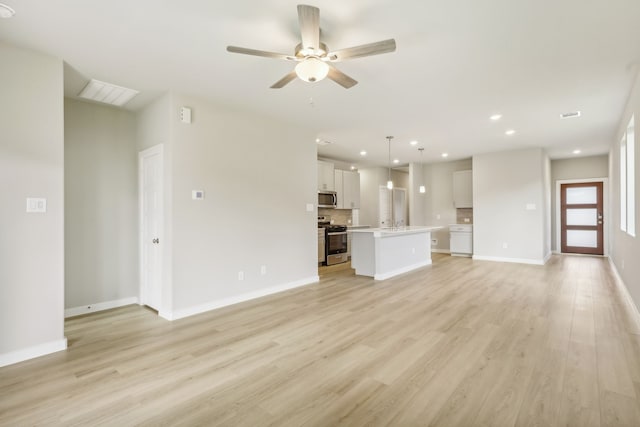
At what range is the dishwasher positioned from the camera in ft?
28.3

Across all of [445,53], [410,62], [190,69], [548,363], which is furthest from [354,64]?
[548,363]

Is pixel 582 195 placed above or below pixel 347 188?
below

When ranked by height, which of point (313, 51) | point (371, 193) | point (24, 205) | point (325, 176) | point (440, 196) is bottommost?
point (24, 205)

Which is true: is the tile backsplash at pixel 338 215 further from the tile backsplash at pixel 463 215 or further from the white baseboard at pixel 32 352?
the white baseboard at pixel 32 352

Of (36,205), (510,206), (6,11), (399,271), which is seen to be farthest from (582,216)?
(6,11)

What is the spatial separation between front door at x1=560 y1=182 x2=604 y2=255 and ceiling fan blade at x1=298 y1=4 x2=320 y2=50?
9684mm

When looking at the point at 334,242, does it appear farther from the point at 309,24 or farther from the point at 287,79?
the point at 309,24

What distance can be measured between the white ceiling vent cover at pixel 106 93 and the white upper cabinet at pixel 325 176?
14.2 feet

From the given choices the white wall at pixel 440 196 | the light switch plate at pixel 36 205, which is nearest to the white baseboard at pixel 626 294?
the white wall at pixel 440 196

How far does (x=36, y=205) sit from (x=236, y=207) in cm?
209

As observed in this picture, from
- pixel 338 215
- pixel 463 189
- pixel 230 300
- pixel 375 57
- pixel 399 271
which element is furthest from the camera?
pixel 463 189

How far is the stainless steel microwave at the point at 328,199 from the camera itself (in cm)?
765

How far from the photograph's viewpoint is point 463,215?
9227 mm

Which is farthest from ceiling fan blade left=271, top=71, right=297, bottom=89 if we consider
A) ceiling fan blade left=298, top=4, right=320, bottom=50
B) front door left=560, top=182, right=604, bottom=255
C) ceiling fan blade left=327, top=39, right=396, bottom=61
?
front door left=560, top=182, right=604, bottom=255
